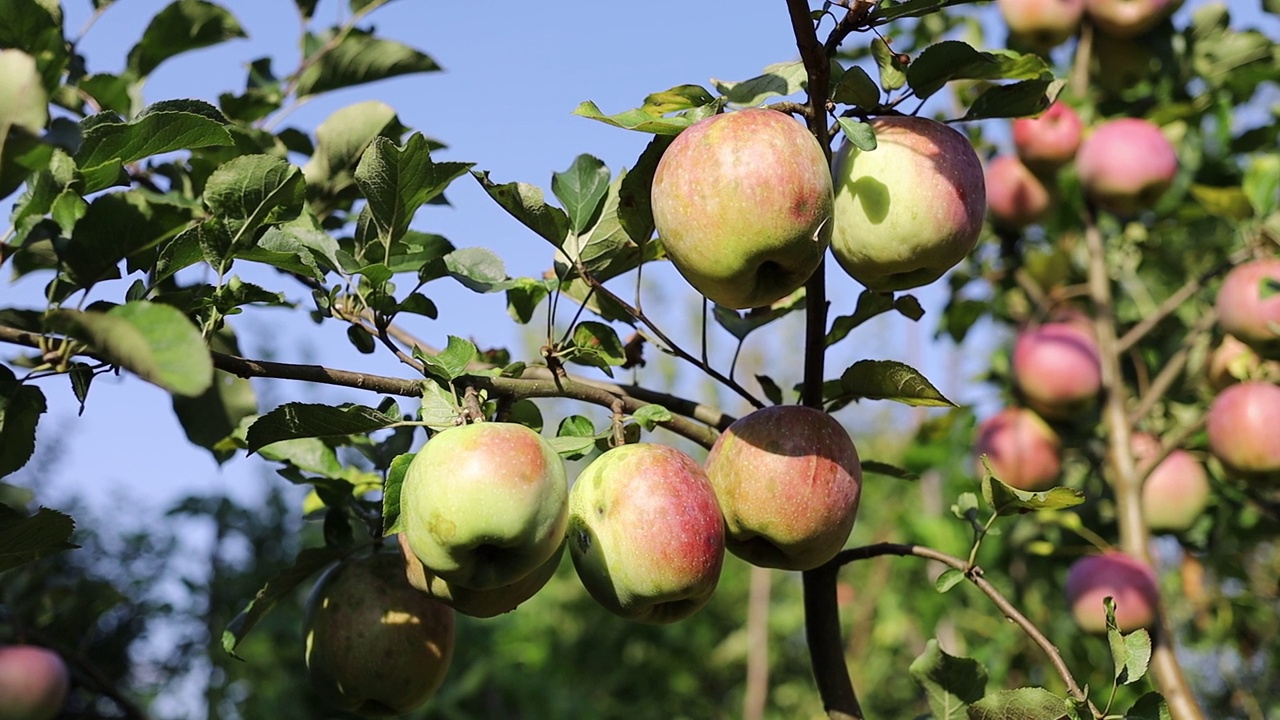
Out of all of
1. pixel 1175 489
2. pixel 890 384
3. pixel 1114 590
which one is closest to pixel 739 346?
pixel 890 384

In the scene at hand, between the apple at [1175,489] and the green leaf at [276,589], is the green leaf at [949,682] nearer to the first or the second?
the green leaf at [276,589]

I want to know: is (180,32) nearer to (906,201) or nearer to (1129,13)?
(906,201)

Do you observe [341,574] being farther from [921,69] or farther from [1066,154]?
[1066,154]

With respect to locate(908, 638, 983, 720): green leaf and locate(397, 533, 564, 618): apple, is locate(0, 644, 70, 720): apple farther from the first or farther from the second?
locate(908, 638, 983, 720): green leaf

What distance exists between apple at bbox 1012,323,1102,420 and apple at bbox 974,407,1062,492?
0.04m

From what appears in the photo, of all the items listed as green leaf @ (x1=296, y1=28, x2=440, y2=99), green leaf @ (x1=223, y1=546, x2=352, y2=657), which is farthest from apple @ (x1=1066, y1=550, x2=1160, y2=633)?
green leaf @ (x1=296, y1=28, x2=440, y2=99)

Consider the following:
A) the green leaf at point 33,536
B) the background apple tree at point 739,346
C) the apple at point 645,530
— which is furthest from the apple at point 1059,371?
the green leaf at point 33,536

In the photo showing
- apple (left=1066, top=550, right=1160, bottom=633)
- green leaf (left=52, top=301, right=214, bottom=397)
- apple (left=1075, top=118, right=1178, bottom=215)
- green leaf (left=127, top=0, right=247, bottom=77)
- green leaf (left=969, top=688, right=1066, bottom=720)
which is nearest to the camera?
green leaf (left=52, top=301, right=214, bottom=397)

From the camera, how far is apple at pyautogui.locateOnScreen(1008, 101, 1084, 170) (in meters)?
2.57

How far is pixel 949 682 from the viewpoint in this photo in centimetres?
113

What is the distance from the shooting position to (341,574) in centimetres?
126

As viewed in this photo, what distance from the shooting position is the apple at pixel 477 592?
106 centimetres

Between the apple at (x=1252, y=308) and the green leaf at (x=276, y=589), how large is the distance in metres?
1.72

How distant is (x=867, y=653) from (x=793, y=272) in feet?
16.4
